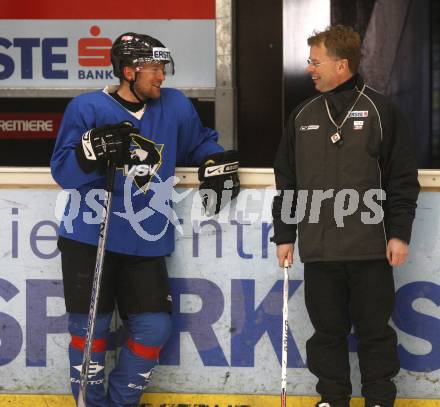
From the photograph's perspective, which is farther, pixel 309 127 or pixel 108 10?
pixel 108 10

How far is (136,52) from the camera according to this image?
4.18 metres

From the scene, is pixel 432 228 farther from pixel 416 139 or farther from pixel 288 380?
pixel 416 139

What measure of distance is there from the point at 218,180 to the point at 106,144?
573 mm

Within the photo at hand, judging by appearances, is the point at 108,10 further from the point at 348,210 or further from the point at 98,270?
the point at 348,210

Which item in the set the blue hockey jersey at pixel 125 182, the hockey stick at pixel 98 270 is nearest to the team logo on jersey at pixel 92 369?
the hockey stick at pixel 98 270

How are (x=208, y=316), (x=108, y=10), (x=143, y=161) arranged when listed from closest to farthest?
(x=143, y=161)
(x=208, y=316)
(x=108, y=10)

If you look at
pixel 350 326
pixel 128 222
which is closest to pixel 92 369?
pixel 128 222

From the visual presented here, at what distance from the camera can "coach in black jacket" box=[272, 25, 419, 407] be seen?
3.96 meters

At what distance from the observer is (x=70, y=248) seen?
13.9ft

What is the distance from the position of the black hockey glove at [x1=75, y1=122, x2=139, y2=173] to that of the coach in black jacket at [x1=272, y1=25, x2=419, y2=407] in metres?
0.65

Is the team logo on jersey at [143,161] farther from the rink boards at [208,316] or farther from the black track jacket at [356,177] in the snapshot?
the black track jacket at [356,177]

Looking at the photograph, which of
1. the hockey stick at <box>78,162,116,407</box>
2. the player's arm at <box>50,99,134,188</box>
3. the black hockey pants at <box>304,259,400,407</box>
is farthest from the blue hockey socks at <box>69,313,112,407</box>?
the black hockey pants at <box>304,259,400,407</box>

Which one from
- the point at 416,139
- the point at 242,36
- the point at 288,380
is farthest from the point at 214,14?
the point at 416,139

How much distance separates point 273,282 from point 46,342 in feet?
3.33
